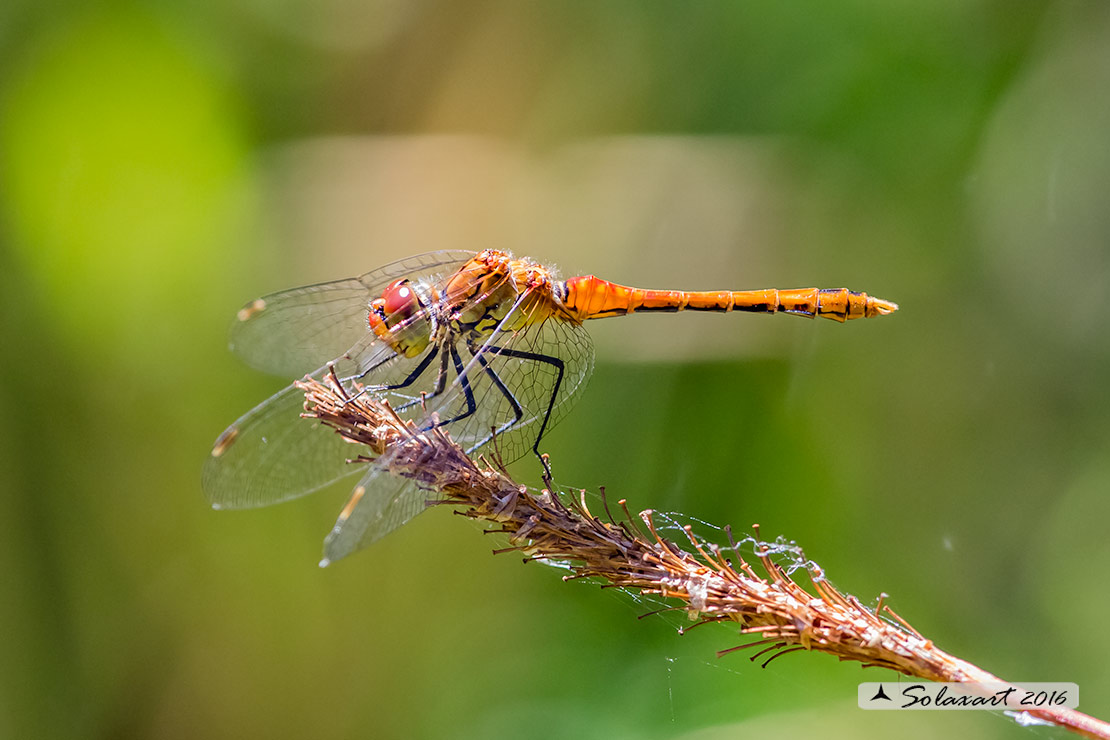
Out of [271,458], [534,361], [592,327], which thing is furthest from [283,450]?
[592,327]

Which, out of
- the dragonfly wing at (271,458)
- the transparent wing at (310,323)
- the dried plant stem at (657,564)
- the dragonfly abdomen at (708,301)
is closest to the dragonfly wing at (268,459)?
the dragonfly wing at (271,458)

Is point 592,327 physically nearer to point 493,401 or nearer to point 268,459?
point 493,401

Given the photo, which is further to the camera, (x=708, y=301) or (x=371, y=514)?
(x=708, y=301)

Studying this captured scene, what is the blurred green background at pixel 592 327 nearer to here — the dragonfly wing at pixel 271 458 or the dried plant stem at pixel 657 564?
the dragonfly wing at pixel 271 458

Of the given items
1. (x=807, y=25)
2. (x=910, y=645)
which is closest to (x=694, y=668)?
(x=910, y=645)

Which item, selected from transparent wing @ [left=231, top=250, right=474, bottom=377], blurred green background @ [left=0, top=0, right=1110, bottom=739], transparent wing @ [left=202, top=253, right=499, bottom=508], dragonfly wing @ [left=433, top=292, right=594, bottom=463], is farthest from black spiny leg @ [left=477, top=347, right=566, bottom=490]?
blurred green background @ [left=0, top=0, right=1110, bottom=739]

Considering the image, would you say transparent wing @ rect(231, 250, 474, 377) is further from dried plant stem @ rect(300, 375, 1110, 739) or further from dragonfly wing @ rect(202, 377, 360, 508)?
dried plant stem @ rect(300, 375, 1110, 739)

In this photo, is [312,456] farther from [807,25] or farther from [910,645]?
[807,25]
